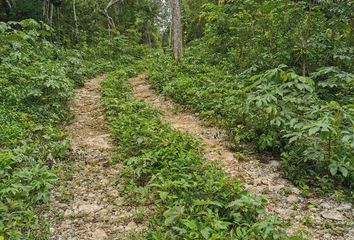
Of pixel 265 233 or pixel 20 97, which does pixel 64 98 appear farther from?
pixel 265 233

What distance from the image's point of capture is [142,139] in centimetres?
603

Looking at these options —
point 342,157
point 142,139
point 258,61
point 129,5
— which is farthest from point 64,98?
point 129,5

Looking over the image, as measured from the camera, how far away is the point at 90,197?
4793 mm

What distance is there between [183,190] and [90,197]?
1357mm

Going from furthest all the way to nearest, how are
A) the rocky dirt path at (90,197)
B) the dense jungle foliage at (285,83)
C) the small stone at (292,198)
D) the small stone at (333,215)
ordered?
the dense jungle foliage at (285,83) → the small stone at (292,198) → the small stone at (333,215) → the rocky dirt path at (90,197)

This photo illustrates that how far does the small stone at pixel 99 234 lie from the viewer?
3.95 metres

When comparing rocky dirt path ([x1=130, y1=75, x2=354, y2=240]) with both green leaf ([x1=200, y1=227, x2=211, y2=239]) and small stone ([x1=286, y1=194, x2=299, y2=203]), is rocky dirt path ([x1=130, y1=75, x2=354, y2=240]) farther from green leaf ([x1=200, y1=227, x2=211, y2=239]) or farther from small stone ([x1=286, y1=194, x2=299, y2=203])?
green leaf ([x1=200, y1=227, x2=211, y2=239])

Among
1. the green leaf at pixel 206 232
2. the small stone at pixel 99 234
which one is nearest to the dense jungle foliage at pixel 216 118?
the green leaf at pixel 206 232

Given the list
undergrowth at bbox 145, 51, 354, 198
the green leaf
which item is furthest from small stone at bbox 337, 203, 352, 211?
the green leaf

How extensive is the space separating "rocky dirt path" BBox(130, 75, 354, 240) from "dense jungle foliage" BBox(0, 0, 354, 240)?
0.81 feet

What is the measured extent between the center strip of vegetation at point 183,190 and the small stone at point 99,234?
0.55 meters

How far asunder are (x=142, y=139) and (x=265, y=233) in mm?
3156

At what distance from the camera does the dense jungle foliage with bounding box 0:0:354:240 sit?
403cm

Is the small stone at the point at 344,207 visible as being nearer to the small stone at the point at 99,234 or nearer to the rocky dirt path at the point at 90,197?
the rocky dirt path at the point at 90,197
